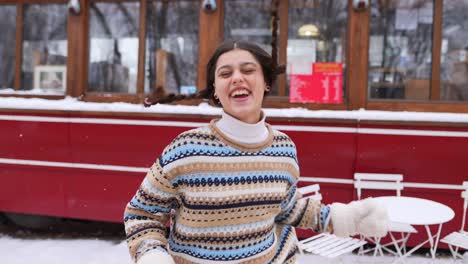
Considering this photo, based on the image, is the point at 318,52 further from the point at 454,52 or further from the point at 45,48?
the point at 45,48

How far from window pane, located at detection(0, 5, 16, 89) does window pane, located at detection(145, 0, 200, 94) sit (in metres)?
1.58

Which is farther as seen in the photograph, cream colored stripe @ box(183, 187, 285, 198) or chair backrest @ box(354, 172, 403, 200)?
chair backrest @ box(354, 172, 403, 200)

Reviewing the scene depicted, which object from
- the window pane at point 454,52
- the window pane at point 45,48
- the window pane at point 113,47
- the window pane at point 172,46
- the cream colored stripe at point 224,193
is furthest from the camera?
the window pane at point 45,48

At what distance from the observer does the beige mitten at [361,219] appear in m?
1.58

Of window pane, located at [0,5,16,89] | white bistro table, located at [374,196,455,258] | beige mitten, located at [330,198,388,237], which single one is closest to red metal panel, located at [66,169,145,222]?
window pane, located at [0,5,16,89]

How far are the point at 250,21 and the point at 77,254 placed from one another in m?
2.76

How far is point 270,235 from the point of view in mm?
1493

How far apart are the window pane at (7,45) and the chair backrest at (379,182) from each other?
12.4 feet

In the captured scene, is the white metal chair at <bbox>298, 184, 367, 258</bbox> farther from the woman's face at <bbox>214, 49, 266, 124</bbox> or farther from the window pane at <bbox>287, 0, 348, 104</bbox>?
the woman's face at <bbox>214, 49, 266, 124</bbox>

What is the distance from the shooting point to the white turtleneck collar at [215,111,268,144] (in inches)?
56.9

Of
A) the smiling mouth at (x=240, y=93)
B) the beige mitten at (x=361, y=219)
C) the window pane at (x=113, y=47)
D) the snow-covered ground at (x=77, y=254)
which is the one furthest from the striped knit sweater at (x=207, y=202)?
the window pane at (x=113, y=47)

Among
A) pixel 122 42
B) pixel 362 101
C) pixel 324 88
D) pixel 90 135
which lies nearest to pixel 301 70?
pixel 324 88

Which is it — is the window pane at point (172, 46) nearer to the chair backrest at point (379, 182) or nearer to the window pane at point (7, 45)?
the window pane at point (7, 45)

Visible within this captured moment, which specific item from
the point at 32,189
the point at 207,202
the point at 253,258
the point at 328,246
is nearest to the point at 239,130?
the point at 207,202
